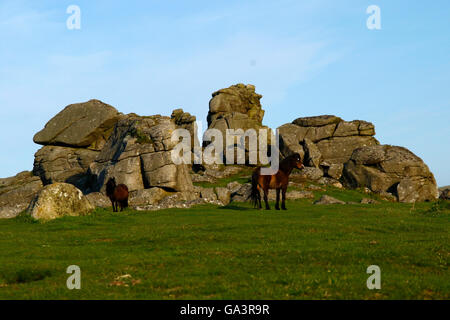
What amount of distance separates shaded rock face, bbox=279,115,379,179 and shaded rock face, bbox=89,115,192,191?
29.5 meters

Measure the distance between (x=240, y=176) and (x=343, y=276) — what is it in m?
60.0

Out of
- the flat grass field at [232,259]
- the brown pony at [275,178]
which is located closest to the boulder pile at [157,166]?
the brown pony at [275,178]

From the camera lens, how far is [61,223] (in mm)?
31344

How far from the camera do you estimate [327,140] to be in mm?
83375

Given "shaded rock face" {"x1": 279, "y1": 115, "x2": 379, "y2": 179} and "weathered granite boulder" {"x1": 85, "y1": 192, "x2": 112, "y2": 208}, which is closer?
"weathered granite boulder" {"x1": 85, "y1": 192, "x2": 112, "y2": 208}

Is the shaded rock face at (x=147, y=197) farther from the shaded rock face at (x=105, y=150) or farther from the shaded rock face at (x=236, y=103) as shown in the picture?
the shaded rock face at (x=236, y=103)

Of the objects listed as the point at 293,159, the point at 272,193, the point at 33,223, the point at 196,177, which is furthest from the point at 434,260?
the point at 196,177

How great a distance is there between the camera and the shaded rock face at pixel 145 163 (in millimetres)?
54406

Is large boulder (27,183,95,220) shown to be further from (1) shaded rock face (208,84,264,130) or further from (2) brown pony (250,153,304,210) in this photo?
(1) shaded rock face (208,84,264,130)

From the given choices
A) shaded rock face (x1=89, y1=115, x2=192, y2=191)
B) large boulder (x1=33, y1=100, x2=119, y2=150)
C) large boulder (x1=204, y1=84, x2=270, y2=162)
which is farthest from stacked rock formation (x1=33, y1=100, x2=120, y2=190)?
large boulder (x1=204, y1=84, x2=270, y2=162)

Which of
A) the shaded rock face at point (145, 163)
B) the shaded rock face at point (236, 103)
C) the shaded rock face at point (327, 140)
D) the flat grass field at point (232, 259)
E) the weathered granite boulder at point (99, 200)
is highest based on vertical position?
the shaded rock face at point (236, 103)

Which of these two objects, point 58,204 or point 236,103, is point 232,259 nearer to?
point 58,204

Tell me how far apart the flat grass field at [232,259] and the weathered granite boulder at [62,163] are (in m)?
40.4

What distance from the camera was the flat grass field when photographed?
1305 cm
